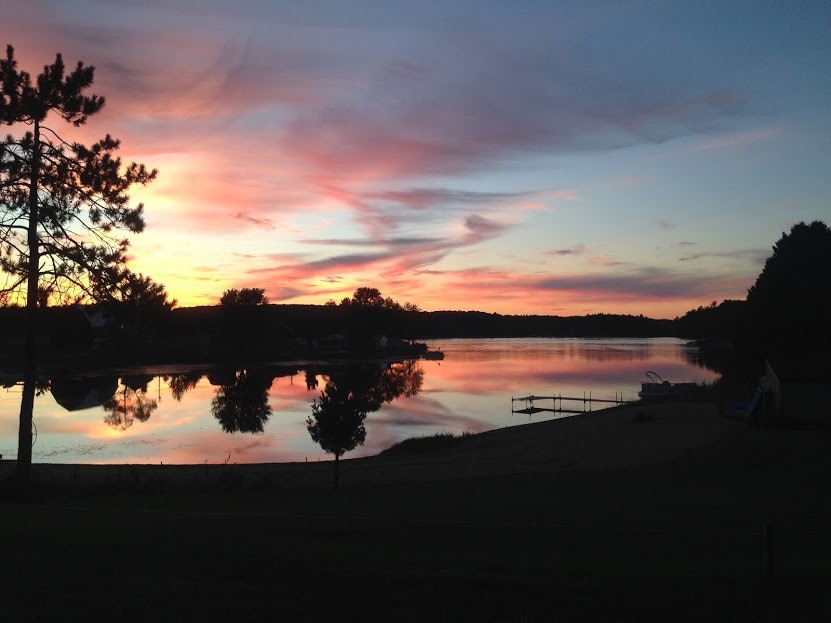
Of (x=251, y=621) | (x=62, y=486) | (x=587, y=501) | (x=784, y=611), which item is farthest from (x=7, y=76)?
(x=784, y=611)

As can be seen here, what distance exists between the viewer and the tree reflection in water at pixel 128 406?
4911cm

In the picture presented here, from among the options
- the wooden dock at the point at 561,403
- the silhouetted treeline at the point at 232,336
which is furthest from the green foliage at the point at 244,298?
the wooden dock at the point at 561,403

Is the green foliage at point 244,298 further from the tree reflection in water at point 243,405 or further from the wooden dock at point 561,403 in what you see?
the wooden dock at point 561,403

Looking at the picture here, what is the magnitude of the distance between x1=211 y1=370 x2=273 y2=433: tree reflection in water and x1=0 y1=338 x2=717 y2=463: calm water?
85mm

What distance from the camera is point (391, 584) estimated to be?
8570mm

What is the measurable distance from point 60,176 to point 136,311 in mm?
4290

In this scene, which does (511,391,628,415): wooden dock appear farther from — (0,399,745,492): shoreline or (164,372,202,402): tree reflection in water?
(164,372,202,402): tree reflection in water

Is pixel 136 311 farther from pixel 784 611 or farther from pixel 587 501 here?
pixel 784 611

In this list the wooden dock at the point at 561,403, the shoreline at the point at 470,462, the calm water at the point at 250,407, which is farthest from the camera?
the wooden dock at the point at 561,403

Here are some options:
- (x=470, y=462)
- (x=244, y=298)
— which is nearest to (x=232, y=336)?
(x=244, y=298)

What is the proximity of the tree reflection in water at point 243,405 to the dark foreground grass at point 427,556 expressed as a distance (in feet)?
89.5

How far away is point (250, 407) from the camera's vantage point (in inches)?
2253

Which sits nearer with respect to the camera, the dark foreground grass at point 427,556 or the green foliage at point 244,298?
the dark foreground grass at point 427,556

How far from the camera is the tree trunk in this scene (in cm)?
1936
